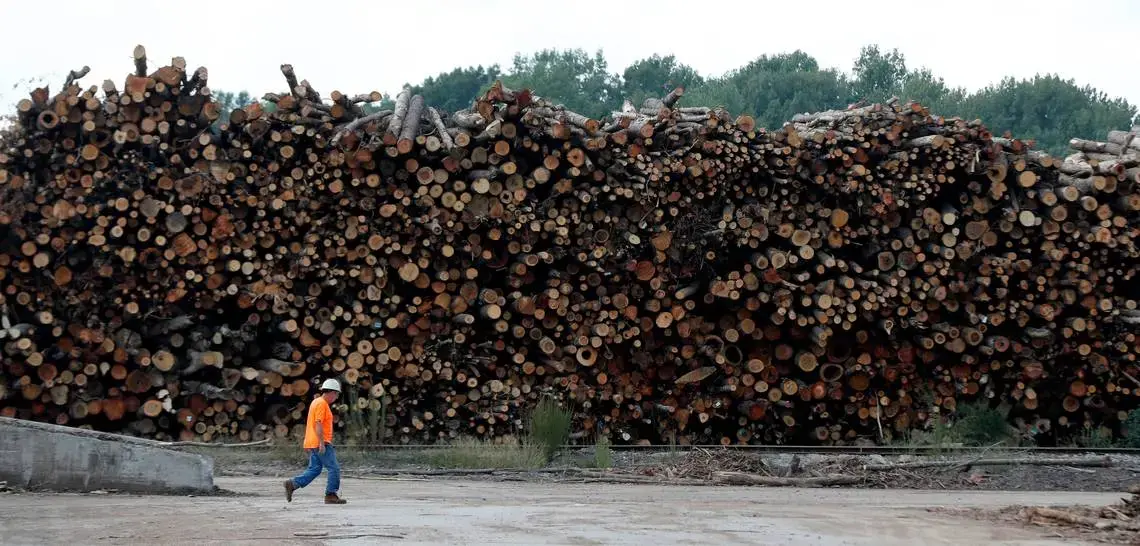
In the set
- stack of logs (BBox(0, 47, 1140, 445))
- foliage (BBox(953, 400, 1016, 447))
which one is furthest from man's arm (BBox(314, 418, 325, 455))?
foliage (BBox(953, 400, 1016, 447))

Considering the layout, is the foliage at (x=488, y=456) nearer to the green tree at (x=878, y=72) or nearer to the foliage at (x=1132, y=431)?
the foliage at (x=1132, y=431)

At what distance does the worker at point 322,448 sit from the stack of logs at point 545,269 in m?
3.67

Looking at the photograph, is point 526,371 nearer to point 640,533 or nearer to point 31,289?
point 31,289

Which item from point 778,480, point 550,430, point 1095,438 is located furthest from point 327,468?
point 1095,438

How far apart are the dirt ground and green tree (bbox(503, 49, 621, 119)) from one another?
32282 mm

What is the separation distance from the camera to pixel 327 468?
996cm

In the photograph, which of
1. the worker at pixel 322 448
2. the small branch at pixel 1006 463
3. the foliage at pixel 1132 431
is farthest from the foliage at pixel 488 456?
the foliage at pixel 1132 431

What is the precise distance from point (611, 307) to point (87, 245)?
18.1 ft

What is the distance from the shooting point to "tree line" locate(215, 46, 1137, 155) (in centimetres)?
4462

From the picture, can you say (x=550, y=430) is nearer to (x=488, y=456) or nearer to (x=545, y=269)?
(x=488, y=456)

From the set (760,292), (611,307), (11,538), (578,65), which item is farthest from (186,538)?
(578,65)

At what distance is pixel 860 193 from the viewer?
14.6m

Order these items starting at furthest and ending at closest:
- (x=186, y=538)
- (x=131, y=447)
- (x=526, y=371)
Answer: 1. (x=526, y=371)
2. (x=131, y=447)
3. (x=186, y=538)

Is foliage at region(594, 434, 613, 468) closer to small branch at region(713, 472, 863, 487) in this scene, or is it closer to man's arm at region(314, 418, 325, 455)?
small branch at region(713, 472, 863, 487)
